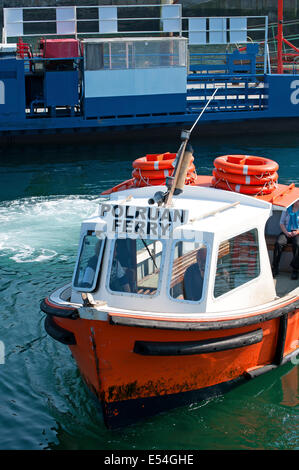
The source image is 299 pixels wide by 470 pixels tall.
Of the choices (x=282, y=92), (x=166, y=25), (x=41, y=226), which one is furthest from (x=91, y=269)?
(x=166, y=25)

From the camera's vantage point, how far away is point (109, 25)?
25.4 metres

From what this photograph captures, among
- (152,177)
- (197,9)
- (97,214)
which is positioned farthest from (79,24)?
(97,214)

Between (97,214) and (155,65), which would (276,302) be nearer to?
(97,214)

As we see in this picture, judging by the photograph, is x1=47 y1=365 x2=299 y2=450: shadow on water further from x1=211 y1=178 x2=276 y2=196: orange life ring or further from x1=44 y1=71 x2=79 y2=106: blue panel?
x1=44 y1=71 x2=79 y2=106: blue panel

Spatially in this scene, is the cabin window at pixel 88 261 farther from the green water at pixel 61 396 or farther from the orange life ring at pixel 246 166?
the orange life ring at pixel 246 166

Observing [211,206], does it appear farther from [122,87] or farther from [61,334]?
[122,87]

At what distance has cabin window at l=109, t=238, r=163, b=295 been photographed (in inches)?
299

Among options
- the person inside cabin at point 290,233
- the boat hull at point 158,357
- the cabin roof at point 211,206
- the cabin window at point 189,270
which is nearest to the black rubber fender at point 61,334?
the boat hull at point 158,357

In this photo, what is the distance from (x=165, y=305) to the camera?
7.46 m

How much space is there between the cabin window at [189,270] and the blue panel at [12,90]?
17033 millimetres

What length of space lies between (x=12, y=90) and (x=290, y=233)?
52.9ft

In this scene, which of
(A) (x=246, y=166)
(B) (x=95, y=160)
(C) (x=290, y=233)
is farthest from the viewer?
(B) (x=95, y=160)

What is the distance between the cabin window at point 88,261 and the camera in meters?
7.68

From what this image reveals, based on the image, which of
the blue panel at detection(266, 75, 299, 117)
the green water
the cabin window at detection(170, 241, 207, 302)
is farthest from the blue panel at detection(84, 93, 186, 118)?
the cabin window at detection(170, 241, 207, 302)
